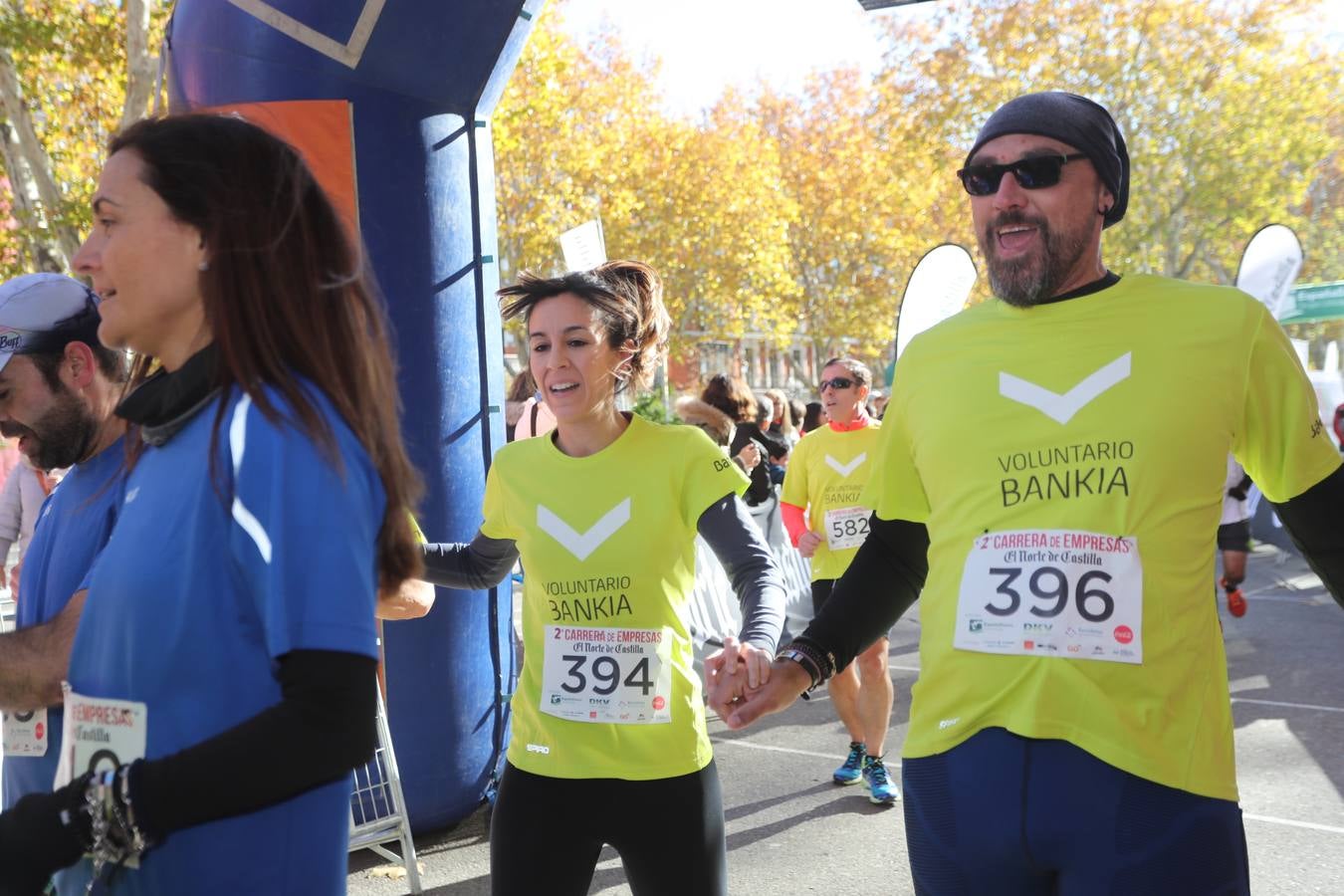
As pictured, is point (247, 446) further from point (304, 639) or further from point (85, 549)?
point (85, 549)

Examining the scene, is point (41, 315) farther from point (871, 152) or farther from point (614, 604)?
point (871, 152)

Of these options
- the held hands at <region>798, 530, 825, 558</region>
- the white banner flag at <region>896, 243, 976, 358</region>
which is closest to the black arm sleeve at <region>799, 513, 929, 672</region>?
the held hands at <region>798, 530, 825, 558</region>

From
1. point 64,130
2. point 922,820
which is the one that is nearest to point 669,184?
point 64,130

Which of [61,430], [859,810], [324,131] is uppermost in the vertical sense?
[324,131]

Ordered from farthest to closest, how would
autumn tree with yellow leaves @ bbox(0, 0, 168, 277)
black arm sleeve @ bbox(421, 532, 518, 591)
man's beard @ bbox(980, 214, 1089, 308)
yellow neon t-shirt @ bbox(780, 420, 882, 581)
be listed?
1. autumn tree with yellow leaves @ bbox(0, 0, 168, 277)
2. yellow neon t-shirt @ bbox(780, 420, 882, 581)
3. black arm sleeve @ bbox(421, 532, 518, 591)
4. man's beard @ bbox(980, 214, 1089, 308)

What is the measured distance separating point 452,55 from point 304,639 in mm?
3843

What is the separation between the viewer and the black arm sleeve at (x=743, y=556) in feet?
9.91

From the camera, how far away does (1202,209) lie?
29.0 metres

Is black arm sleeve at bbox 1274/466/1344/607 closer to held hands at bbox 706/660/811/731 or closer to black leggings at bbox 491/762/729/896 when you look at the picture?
held hands at bbox 706/660/811/731

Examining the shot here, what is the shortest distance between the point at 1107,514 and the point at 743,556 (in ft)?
3.75

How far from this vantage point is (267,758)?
1318mm

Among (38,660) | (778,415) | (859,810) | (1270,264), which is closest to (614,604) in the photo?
(38,660)

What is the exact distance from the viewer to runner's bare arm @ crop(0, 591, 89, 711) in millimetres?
1938

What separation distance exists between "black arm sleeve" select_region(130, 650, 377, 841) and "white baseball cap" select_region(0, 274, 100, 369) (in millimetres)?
1431
